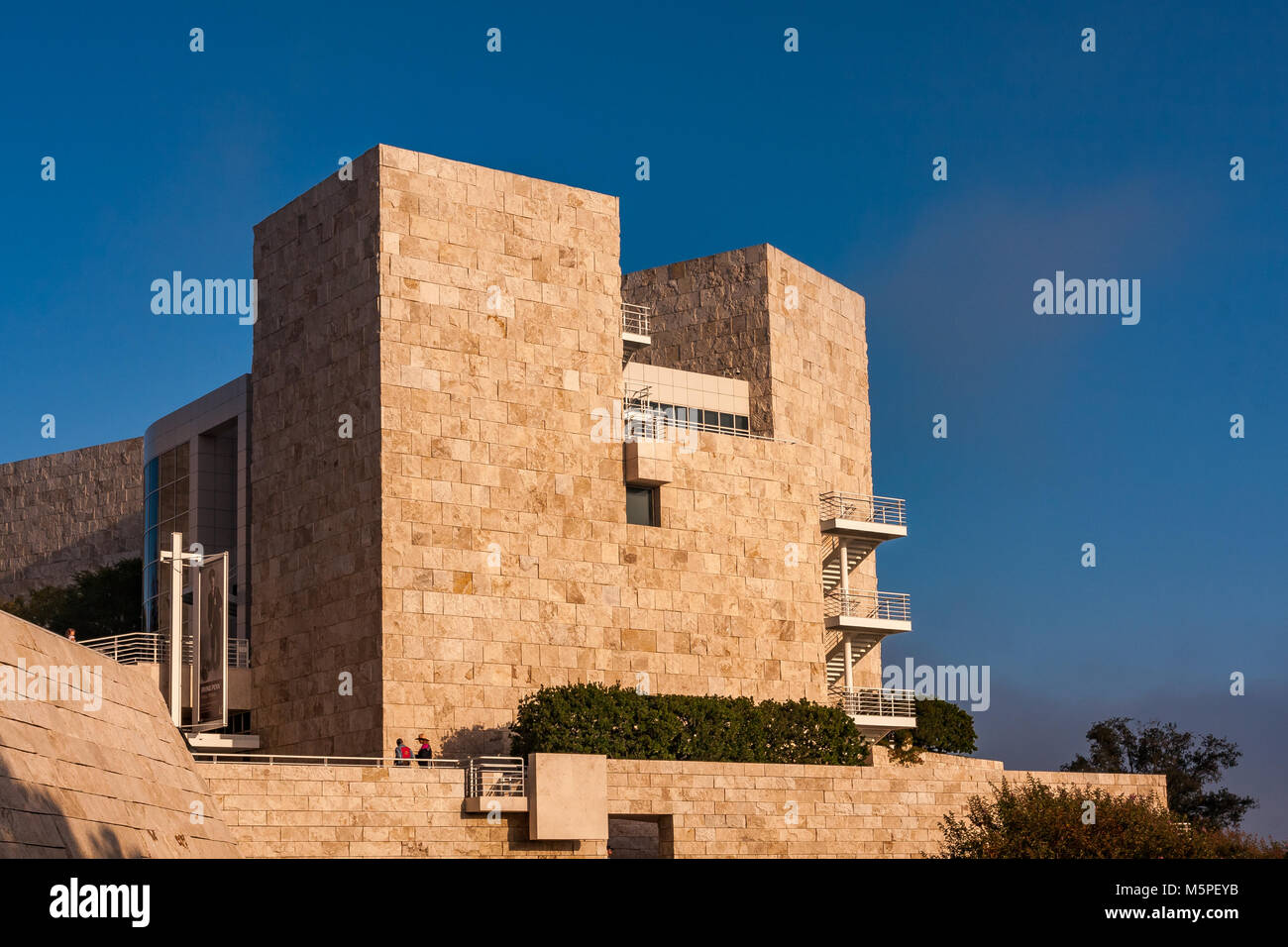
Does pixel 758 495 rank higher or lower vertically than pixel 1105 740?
higher

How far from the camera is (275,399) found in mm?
41469

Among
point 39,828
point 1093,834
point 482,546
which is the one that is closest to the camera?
point 39,828

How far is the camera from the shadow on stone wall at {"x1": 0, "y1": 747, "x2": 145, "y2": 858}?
1457 centimetres

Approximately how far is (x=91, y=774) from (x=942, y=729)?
38.3m

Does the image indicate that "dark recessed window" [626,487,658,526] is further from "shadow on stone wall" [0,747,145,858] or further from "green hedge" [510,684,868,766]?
"shadow on stone wall" [0,747,145,858]

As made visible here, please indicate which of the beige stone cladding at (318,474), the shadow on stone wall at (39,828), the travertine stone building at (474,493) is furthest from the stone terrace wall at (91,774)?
the travertine stone building at (474,493)

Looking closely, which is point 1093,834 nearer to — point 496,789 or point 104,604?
point 496,789

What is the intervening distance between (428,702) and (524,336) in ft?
32.4

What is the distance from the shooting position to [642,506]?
41875 millimetres

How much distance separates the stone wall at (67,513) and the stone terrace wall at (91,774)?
4277cm

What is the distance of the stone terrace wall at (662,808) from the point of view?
98.1 feet

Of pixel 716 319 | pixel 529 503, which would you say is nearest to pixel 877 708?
pixel 716 319
